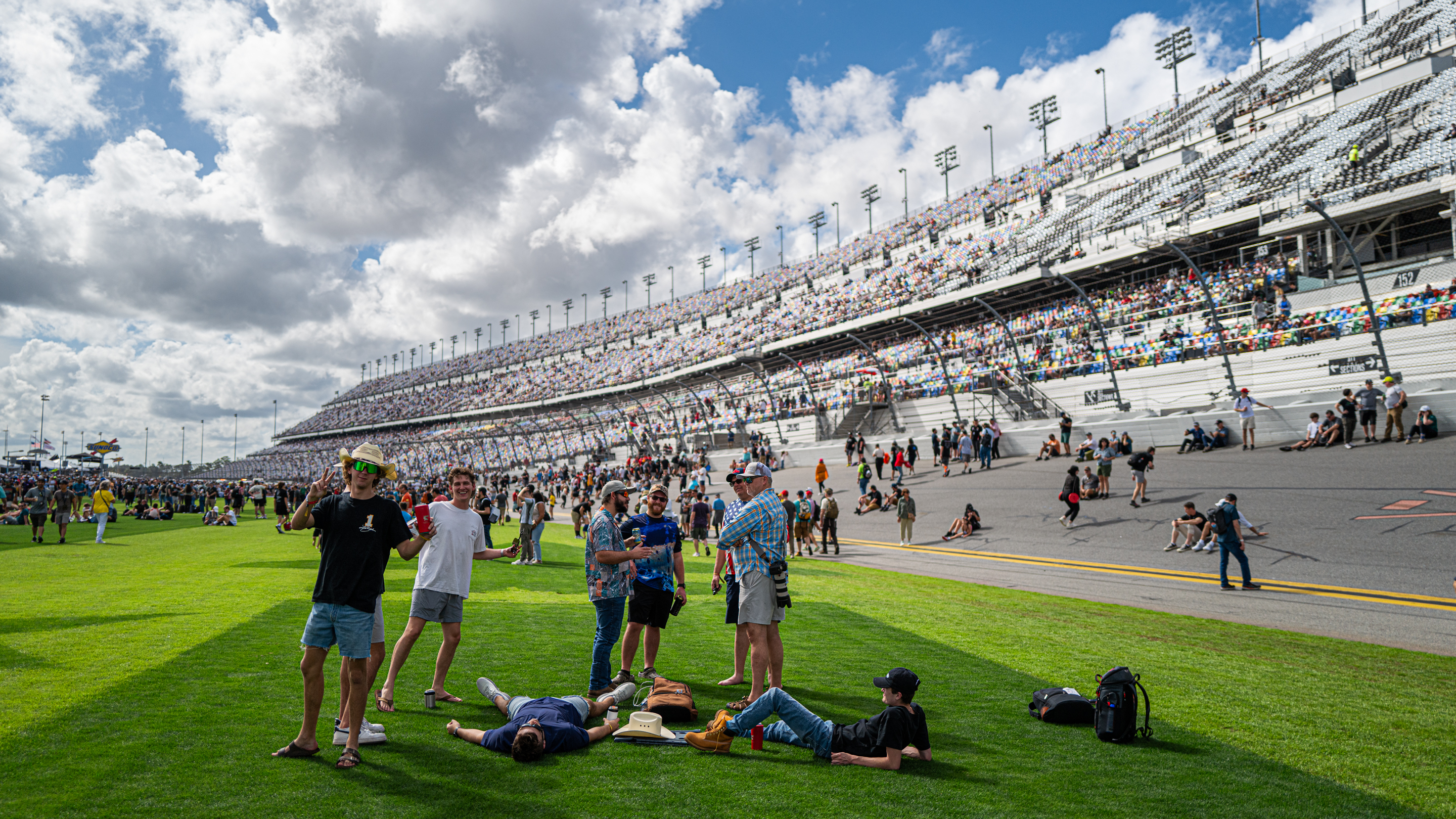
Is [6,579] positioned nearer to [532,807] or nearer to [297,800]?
[297,800]

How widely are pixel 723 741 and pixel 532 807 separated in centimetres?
129

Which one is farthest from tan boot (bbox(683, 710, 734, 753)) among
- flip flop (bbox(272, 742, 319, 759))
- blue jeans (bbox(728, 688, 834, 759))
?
flip flop (bbox(272, 742, 319, 759))

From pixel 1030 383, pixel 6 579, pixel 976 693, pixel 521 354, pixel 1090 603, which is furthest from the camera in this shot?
pixel 521 354

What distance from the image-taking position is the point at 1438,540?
39.9ft

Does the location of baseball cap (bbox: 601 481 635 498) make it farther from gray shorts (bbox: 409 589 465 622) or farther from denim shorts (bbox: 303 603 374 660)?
denim shorts (bbox: 303 603 374 660)

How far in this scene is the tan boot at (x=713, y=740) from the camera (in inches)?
181

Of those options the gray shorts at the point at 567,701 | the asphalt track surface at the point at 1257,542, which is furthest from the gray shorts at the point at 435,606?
the asphalt track surface at the point at 1257,542

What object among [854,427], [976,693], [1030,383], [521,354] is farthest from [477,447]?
[976,693]

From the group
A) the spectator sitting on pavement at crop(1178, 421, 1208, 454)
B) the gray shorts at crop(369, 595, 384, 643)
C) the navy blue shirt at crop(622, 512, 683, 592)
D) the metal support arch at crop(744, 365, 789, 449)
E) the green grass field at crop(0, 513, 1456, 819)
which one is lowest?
the green grass field at crop(0, 513, 1456, 819)

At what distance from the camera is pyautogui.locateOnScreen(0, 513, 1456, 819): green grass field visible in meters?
3.91

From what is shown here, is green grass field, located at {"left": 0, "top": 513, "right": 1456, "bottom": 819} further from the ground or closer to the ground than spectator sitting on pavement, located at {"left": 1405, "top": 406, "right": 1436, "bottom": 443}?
closer to the ground

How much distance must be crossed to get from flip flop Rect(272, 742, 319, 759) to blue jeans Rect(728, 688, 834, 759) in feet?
8.35

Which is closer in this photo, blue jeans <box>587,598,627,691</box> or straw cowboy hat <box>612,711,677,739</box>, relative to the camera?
straw cowboy hat <box>612,711,677,739</box>

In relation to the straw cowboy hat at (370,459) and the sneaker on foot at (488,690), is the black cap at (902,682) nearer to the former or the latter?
the sneaker on foot at (488,690)
